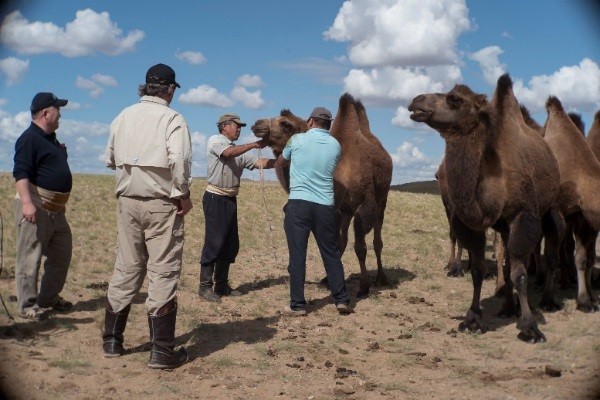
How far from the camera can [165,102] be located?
6.30 m

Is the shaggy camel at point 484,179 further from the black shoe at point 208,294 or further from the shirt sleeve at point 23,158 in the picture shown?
the shirt sleeve at point 23,158

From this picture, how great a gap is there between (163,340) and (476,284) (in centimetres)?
403

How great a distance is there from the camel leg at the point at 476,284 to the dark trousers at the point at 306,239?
5.16 ft

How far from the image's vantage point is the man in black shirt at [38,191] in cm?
723

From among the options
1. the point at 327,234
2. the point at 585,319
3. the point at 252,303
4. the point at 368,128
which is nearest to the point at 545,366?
the point at 585,319

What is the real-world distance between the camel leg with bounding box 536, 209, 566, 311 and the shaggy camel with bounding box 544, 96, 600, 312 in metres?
0.29

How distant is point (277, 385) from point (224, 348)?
4.15ft

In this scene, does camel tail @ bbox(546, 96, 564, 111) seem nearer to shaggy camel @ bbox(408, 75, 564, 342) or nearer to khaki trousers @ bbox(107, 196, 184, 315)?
shaggy camel @ bbox(408, 75, 564, 342)

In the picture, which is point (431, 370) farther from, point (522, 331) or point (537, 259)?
point (537, 259)

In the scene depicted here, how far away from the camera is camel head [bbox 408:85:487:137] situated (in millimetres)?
7242

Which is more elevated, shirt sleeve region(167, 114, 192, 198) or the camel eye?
the camel eye

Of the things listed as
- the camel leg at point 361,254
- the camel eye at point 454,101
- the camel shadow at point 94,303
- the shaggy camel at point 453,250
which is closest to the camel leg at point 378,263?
the camel leg at point 361,254

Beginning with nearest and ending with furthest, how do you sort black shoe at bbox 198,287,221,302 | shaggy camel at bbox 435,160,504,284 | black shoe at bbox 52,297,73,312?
black shoe at bbox 52,297,73,312 → black shoe at bbox 198,287,221,302 → shaggy camel at bbox 435,160,504,284

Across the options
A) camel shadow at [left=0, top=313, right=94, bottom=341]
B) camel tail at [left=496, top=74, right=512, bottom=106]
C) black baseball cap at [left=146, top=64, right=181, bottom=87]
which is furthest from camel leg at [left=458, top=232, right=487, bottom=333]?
camel shadow at [left=0, top=313, right=94, bottom=341]
